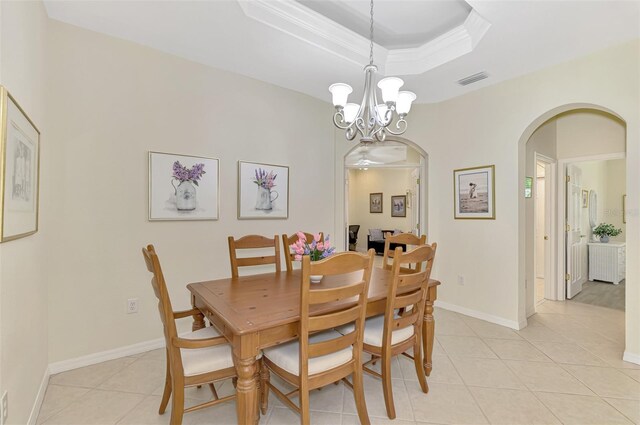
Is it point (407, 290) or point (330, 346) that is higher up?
point (407, 290)

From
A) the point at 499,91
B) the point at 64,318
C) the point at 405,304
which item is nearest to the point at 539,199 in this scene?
the point at 499,91

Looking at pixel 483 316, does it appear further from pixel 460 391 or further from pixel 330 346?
pixel 330 346

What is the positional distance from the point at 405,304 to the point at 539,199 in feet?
18.5

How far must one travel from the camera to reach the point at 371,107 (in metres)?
2.42

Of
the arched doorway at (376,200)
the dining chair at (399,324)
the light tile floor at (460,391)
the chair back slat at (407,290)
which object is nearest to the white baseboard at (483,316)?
the light tile floor at (460,391)

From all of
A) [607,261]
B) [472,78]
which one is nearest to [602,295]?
[607,261]

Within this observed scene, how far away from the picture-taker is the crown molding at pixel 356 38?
2.39 metres

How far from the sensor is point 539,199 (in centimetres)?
596

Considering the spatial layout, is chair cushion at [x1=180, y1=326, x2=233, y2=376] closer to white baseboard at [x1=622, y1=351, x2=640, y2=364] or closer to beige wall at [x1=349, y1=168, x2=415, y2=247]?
white baseboard at [x1=622, y1=351, x2=640, y2=364]

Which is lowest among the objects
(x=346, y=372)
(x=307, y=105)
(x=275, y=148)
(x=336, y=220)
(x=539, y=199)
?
(x=346, y=372)

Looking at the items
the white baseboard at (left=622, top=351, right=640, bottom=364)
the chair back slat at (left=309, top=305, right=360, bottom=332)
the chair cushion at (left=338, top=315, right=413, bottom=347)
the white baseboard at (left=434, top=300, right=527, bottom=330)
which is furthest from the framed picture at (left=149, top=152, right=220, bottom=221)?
the white baseboard at (left=622, top=351, right=640, bottom=364)

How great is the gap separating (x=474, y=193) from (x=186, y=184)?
333cm

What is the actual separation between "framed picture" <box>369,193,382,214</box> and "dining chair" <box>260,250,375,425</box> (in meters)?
7.48

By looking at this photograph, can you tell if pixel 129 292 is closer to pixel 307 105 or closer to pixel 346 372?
pixel 346 372
